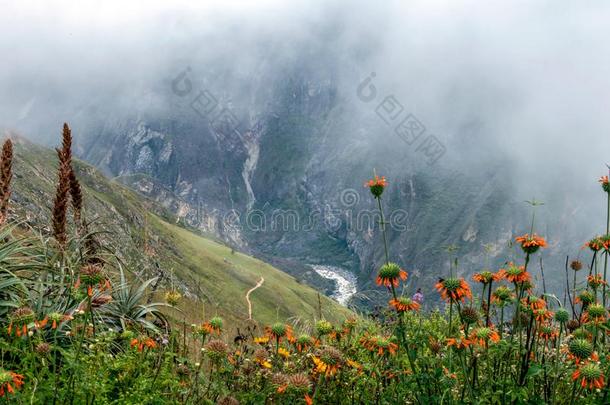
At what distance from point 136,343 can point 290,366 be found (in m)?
1.78

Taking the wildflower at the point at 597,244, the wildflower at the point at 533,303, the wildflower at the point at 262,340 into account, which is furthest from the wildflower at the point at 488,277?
the wildflower at the point at 262,340

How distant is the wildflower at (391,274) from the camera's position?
4727 mm

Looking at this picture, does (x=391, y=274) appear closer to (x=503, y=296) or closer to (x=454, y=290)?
(x=454, y=290)

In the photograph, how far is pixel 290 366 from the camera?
17.9 feet

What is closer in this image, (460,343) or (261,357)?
(460,343)

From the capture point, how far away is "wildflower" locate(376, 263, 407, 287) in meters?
4.73

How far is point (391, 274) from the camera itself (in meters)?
4.75

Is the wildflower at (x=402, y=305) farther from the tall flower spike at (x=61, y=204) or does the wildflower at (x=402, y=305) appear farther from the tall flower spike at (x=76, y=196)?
the tall flower spike at (x=76, y=196)

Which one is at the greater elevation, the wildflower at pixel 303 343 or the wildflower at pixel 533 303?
the wildflower at pixel 533 303

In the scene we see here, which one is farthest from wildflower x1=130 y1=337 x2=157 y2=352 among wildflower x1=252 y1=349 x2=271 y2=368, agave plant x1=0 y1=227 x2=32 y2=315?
agave plant x1=0 y1=227 x2=32 y2=315

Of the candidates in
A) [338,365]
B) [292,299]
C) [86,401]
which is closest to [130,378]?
[86,401]

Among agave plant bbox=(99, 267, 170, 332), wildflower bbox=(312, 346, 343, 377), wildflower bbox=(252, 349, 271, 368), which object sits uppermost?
wildflower bbox=(312, 346, 343, 377)

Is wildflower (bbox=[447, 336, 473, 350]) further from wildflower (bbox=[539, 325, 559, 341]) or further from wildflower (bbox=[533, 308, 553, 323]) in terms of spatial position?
wildflower (bbox=[539, 325, 559, 341])

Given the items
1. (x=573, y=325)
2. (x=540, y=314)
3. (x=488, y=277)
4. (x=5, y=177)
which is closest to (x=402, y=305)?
(x=488, y=277)
